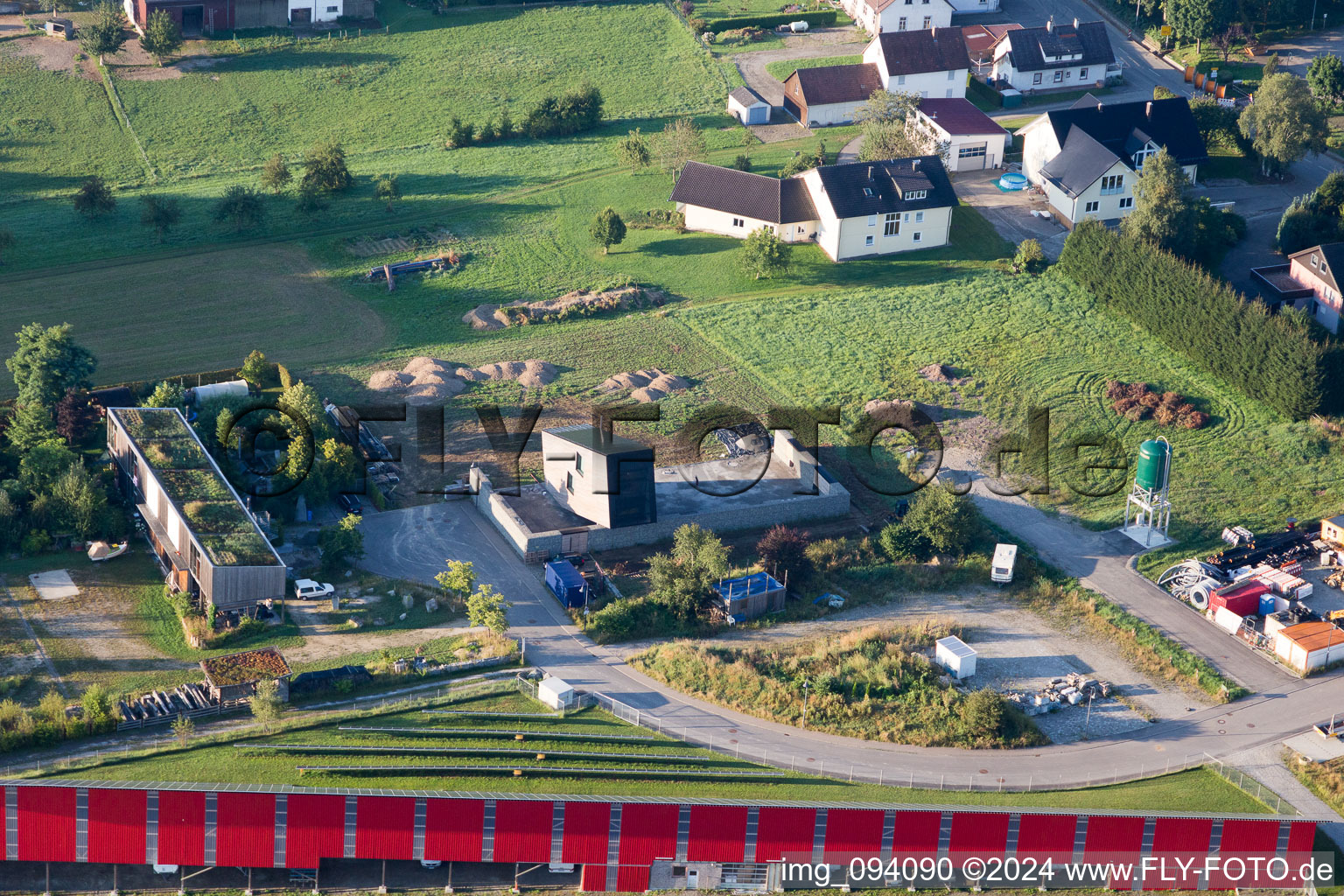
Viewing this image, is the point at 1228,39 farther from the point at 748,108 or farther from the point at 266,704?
the point at 266,704

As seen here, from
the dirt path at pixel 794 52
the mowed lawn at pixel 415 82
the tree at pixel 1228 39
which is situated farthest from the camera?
the dirt path at pixel 794 52

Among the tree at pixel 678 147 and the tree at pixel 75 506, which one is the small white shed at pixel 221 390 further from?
the tree at pixel 678 147

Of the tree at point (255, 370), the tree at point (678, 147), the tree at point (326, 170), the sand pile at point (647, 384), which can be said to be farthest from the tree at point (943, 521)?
the tree at point (326, 170)

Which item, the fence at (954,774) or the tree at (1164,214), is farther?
the tree at (1164,214)

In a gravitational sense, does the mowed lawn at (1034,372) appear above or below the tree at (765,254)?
below

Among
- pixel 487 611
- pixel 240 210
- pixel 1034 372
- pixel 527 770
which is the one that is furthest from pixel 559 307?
pixel 527 770

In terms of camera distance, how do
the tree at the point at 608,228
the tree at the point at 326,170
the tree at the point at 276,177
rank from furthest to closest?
the tree at the point at 276,177, the tree at the point at 326,170, the tree at the point at 608,228
